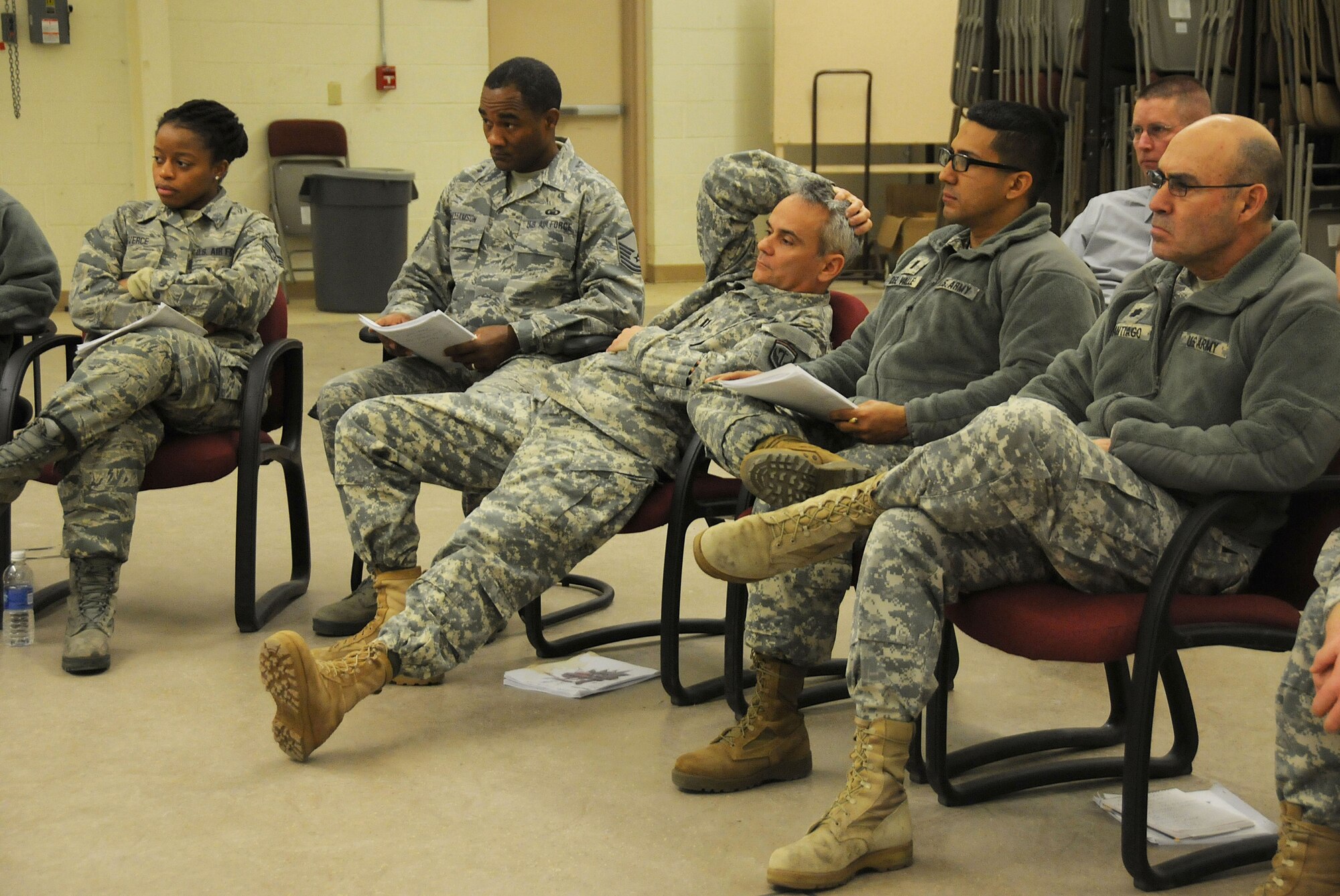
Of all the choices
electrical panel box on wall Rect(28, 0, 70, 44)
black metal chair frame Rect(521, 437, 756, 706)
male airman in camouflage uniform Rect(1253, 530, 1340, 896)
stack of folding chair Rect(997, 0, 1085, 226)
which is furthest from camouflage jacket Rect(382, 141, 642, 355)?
electrical panel box on wall Rect(28, 0, 70, 44)

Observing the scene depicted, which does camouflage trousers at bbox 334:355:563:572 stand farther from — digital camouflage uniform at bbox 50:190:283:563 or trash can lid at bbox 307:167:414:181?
trash can lid at bbox 307:167:414:181

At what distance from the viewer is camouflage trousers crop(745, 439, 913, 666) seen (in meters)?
2.44

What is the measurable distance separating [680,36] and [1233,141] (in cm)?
748

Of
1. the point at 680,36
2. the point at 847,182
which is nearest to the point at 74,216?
the point at 680,36

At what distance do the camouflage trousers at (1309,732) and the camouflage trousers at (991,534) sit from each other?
278 mm

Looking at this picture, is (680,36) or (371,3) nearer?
(371,3)

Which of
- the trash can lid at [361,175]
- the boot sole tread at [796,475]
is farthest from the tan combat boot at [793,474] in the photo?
the trash can lid at [361,175]

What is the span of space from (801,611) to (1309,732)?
0.89 metres

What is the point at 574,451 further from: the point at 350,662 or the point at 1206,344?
the point at 1206,344

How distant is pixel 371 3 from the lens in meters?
8.62

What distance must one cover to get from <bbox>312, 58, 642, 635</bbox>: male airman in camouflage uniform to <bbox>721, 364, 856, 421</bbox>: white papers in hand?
90 cm

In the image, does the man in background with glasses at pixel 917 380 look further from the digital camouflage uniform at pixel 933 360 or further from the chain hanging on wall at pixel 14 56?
the chain hanging on wall at pixel 14 56

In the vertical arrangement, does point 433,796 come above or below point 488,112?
below

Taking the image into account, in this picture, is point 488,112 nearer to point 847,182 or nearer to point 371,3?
point 371,3
